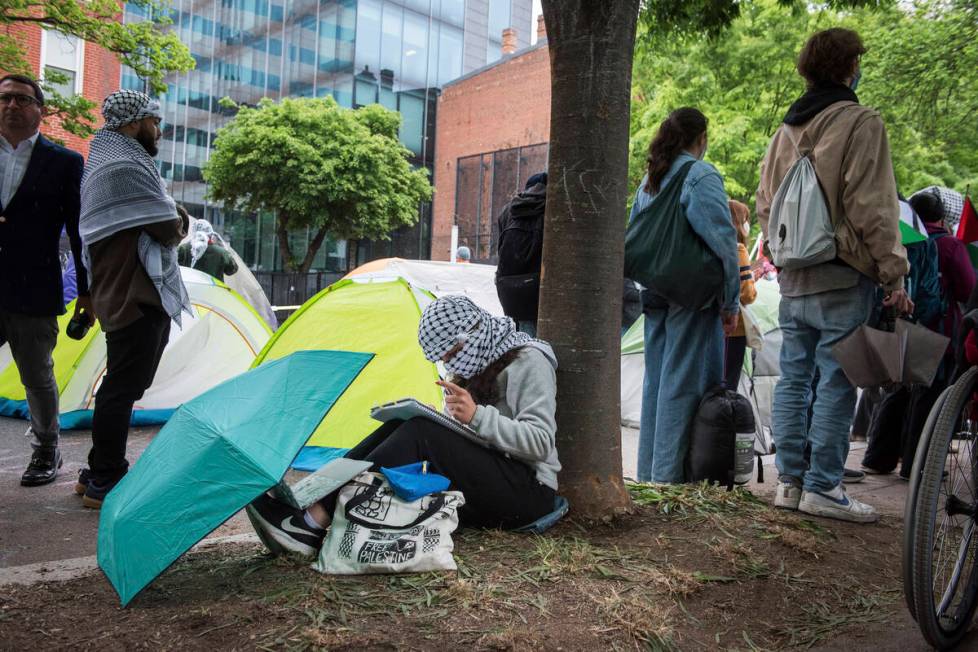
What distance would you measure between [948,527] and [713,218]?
1.86 metres

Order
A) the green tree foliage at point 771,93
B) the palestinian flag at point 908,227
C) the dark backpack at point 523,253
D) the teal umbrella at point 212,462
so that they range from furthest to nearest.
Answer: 1. the green tree foliage at point 771,93
2. the palestinian flag at point 908,227
3. the dark backpack at point 523,253
4. the teal umbrella at point 212,462

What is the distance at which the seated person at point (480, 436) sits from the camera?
2.79 meters

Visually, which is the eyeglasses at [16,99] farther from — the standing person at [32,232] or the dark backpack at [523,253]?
the dark backpack at [523,253]

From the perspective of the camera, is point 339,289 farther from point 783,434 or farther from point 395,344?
point 783,434

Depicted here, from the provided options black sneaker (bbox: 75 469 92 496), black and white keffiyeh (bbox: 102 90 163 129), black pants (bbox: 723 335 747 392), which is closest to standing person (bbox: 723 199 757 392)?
black pants (bbox: 723 335 747 392)

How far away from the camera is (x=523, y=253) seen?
4.69 m

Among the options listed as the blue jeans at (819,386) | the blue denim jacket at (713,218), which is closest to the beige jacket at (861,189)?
the blue jeans at (819,386)

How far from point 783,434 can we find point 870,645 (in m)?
1.49

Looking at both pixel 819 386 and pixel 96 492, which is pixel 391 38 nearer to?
pixel 96 492

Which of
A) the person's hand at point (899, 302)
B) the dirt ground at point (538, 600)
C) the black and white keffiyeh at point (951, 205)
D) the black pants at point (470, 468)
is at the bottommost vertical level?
the dirt ground at point (538, 600)

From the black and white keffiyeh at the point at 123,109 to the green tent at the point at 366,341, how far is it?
2.20 metres

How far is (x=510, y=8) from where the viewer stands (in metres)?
39.2

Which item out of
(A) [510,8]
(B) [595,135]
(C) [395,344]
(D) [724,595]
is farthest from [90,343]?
(A) [510,8]

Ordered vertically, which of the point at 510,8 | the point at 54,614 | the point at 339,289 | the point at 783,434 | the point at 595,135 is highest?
the point at 510,8
